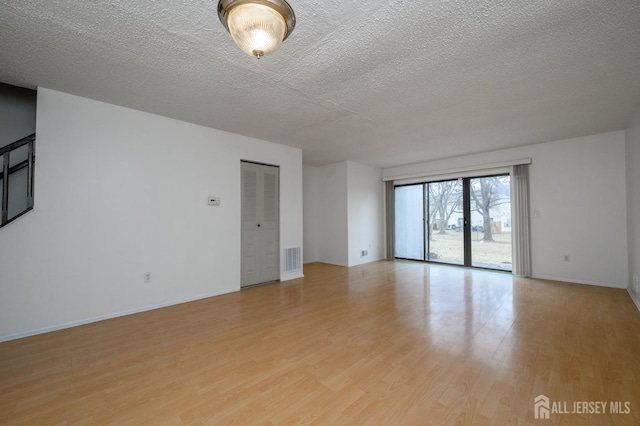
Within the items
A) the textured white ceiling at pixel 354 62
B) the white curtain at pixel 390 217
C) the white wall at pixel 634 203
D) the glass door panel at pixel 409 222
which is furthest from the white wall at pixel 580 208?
the white curtain at pixel 390 217

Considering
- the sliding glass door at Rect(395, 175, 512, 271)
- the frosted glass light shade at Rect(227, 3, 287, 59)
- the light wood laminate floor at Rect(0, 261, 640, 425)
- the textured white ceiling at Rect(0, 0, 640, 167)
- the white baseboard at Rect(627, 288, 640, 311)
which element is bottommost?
the light wood laminate floor at Rect(0, 261, 640, 425)

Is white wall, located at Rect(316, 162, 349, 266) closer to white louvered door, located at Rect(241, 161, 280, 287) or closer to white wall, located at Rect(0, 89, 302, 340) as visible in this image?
white louvered door, located at Rect(241, 161, 280, 287)

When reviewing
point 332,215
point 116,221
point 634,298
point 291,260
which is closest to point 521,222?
point 634,298

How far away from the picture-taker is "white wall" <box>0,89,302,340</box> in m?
2.78

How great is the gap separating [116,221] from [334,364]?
3.06 meters

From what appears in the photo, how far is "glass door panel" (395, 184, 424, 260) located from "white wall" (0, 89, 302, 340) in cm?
452

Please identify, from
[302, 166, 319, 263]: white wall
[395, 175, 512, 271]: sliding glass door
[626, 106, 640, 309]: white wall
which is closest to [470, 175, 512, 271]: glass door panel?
[395, 175, 512, 271]: sliding glass door

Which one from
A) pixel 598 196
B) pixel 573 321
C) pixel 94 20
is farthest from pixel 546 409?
pixel 598 196

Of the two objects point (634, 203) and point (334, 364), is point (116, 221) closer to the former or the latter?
point (334, 364)

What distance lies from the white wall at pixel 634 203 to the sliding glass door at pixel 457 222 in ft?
5.40

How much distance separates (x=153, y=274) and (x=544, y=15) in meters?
4.64

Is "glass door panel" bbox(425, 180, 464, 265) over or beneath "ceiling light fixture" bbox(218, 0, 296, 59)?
beneath

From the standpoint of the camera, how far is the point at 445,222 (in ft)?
20.8

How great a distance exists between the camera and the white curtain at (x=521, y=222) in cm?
502
